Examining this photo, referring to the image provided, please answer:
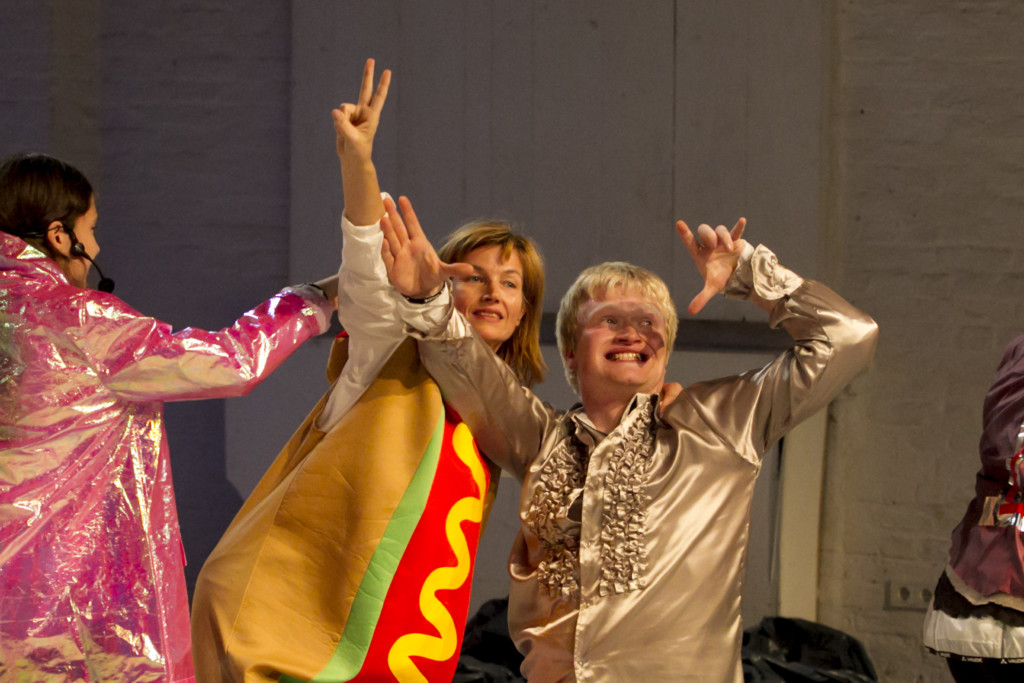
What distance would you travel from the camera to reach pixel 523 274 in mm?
2004

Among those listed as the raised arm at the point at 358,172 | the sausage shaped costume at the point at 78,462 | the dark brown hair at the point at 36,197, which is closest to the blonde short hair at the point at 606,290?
the raised arm at the point at 358,172

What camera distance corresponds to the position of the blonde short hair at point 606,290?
192cm

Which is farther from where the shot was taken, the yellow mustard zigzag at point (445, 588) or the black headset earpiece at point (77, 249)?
the black headset earpiece at point (77, 249)

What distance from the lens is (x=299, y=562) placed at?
5.64 feet

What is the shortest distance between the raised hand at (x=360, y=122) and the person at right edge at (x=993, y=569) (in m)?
1.41

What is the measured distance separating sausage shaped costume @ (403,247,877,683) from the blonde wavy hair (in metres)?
0.23

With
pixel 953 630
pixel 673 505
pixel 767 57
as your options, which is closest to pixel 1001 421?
pixel 953 630

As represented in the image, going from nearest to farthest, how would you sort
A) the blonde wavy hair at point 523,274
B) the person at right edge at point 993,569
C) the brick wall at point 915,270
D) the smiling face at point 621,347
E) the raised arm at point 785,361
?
the raised arm at point 785,361 < the smiling face at point 621,347 < the blonde wavy hair at point 523,274 < the person at right edge at point 993,569 < the brick wall at point 915,270

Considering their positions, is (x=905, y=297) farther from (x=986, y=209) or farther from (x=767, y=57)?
(x=767, y=57)

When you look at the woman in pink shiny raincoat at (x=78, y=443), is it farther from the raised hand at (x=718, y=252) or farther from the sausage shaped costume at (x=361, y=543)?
the raised hand at (x=718, y=252)

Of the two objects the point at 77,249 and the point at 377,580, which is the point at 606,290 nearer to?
the point at 377,580

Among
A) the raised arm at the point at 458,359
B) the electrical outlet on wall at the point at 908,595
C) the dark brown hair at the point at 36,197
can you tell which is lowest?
the electrical outlet on wall at the point at 908,595

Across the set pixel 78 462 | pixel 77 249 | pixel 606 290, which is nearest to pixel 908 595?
pixel 606 290

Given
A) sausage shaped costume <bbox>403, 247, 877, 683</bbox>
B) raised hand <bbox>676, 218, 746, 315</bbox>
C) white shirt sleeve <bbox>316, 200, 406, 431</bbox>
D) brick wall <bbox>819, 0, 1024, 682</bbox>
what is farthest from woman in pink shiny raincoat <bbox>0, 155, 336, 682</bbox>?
brick wall <bbox>819, 0, 1024, 682</bbox>
